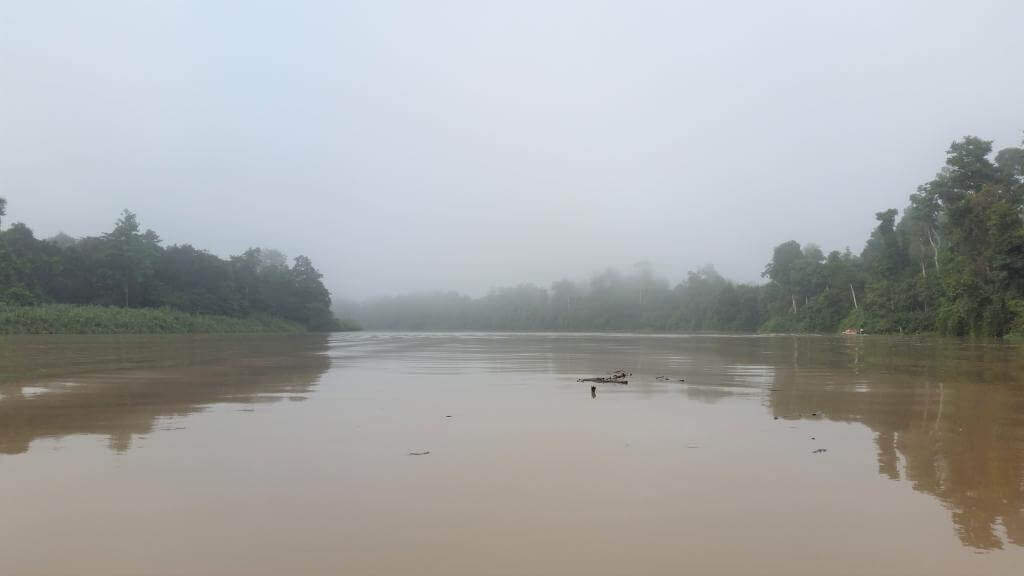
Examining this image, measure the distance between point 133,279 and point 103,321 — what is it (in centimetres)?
1661

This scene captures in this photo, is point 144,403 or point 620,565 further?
point 144,403

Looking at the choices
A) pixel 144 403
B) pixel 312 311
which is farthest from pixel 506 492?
pixel 312 311

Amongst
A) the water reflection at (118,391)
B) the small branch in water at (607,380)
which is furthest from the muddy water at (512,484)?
the small branch in water at (607,380)

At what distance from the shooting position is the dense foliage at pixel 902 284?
38.9 m

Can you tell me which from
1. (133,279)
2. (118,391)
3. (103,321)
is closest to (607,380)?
(118,391)

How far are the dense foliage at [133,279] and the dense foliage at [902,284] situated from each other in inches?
2431

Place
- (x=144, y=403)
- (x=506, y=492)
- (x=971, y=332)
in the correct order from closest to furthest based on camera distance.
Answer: (x=506, y=492)
(x=144, y=403)
(x=971, y=332)

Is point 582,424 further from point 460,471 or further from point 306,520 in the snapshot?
point 306,520

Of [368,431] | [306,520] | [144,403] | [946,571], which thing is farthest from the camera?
[144,403]

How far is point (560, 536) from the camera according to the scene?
151 inches

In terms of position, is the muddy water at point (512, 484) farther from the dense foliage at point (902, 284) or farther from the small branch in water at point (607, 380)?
the dense foliage at point (902, 284)

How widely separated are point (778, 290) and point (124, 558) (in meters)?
101

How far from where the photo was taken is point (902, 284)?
6053cm

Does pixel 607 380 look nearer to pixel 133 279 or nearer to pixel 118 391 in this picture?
pixel 118 391
